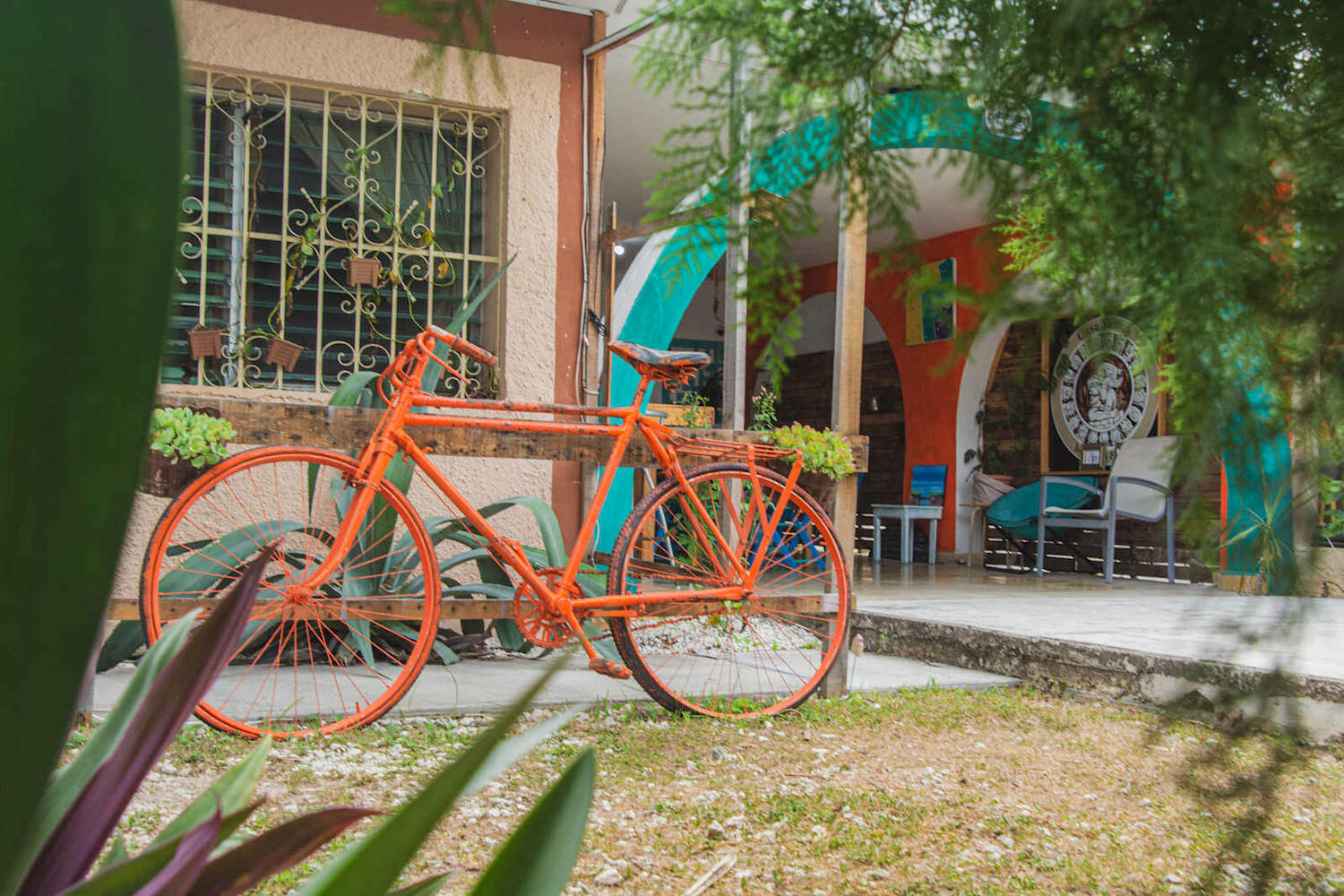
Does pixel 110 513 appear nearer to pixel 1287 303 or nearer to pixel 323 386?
pixel 1287 303

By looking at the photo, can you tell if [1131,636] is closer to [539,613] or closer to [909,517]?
[539,613]

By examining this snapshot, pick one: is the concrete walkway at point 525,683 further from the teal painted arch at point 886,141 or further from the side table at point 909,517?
the side table at point 909,517

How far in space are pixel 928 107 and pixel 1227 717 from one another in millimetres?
442

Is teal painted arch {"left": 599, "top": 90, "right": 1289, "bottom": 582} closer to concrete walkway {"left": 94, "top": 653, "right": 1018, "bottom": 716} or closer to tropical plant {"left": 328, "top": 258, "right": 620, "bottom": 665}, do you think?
concrete walkway {"left": 94, "top": 653, "right": 1018, "bottom": 716}

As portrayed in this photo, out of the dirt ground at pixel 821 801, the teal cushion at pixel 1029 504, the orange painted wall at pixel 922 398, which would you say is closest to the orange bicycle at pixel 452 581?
the dirt ground at pixel 821 801

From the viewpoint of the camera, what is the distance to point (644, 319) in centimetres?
512

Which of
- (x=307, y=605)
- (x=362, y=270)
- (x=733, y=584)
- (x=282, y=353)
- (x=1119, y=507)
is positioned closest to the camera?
(x=307, y=605)

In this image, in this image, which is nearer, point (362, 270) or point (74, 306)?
point (74, 306)

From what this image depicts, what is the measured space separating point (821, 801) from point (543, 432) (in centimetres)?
119

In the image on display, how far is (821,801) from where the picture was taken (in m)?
2.07

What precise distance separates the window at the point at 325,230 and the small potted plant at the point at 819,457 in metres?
1.49

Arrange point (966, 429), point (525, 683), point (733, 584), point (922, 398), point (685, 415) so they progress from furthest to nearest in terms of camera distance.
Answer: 1. point (922, 398)
2. point (966, 429)
3. point (685, 415)
4. point (525, 683)
5. point (733, 584)

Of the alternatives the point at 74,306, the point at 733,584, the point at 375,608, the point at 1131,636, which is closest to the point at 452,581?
the point at 375,608

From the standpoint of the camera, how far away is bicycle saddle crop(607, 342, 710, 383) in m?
2.78
